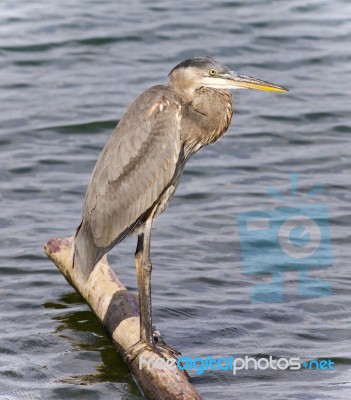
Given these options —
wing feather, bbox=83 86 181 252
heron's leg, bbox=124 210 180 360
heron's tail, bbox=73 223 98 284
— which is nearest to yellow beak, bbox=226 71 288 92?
wing feather, bbox=83 86 181 252

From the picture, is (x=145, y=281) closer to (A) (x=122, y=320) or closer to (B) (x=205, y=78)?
(A) (x=122, y=320)

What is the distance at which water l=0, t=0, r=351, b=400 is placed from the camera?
309 inches

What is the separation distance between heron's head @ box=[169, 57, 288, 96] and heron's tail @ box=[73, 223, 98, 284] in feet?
3.98

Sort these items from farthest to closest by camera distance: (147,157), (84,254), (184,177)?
(184,177) < (84,254) < (147,157)

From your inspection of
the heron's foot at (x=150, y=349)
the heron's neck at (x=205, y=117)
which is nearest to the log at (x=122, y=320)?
the heron's foot at (x=150, y=349)

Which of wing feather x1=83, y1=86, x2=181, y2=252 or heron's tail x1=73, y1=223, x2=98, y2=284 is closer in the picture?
wing feather x1=83, y1=86, x2=181, y2=252

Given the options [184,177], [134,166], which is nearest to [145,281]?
[134,166]

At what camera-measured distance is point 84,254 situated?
7555mm

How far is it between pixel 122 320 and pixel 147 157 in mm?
1146

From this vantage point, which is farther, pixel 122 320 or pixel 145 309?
Result: pixel 122 320

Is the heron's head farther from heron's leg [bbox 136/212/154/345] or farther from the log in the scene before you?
the log

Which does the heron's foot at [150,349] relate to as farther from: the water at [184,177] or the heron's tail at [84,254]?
the heron's tail at [84,254]

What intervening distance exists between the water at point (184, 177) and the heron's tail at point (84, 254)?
2.21 feet

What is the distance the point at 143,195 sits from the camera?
7480mm
